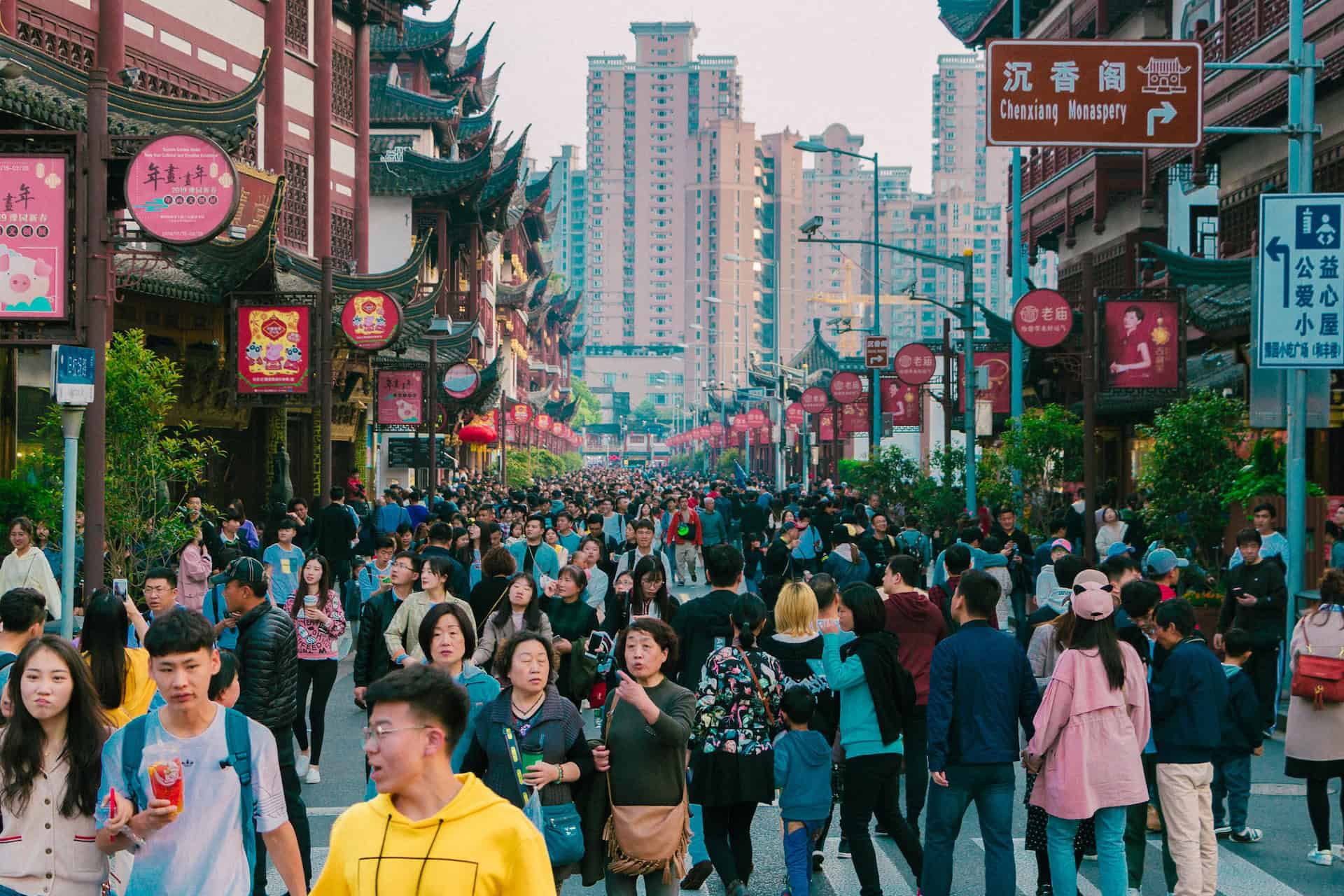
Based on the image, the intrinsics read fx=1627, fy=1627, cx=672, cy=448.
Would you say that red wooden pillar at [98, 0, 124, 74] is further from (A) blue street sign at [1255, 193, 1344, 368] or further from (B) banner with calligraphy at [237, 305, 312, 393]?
(A) blue street sign at [1255, 193, 1344, 368]

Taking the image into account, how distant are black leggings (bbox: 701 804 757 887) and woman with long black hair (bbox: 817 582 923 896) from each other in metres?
0.49

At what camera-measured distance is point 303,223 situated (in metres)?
36.1

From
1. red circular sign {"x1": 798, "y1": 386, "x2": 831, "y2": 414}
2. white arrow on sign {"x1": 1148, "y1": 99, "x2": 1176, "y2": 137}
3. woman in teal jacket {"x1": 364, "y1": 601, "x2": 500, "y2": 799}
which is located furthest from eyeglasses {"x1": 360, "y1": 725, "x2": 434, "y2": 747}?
red circular sign {"x1": 798, "y1": 386, "x2": 831, "y2": 414}

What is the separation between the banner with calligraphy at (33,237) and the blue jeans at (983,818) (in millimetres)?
9413

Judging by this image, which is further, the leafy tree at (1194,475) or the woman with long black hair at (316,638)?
the leafy tree at (1194,475)

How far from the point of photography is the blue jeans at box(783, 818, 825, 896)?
7816 mm

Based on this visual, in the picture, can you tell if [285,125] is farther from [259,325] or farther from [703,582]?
[703,582]

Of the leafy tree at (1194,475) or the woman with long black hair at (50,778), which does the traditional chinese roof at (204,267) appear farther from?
the woman with long black hair at (50,778)

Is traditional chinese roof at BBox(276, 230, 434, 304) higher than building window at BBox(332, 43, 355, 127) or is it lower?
lower

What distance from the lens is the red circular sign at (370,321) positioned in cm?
2859

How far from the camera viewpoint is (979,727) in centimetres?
735

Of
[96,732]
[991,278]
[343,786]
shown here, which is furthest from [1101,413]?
[991,278]

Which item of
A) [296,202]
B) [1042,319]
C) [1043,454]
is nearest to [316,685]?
[1043,454]

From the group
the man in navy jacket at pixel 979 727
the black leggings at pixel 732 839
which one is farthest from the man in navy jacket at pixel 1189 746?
the black leggings at pixel 732 839
